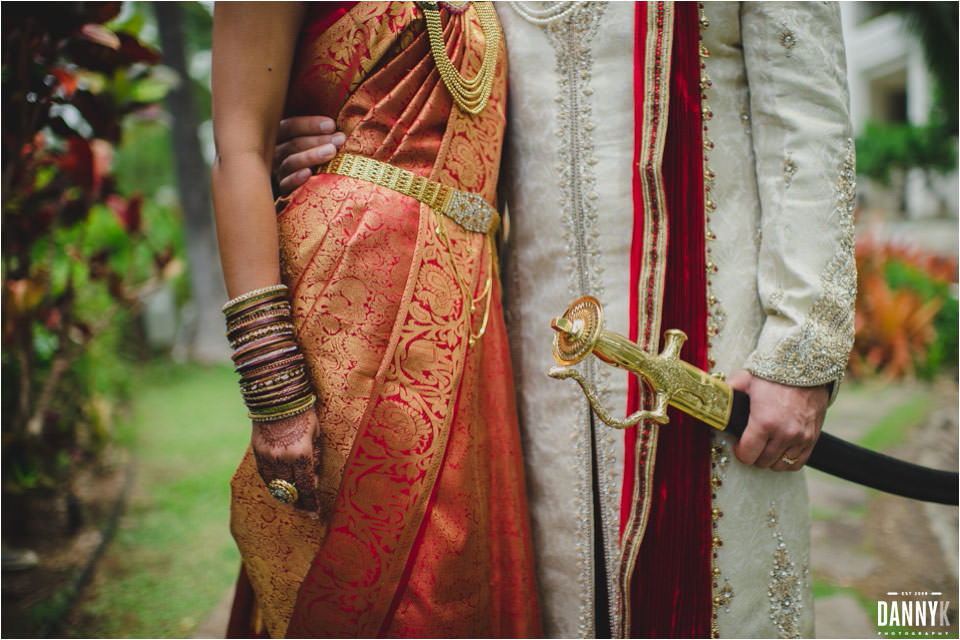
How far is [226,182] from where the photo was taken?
1.12 m

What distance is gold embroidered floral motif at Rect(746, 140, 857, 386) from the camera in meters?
1.15

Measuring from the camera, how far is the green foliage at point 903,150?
1077 centimetres

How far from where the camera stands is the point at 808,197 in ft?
3.85

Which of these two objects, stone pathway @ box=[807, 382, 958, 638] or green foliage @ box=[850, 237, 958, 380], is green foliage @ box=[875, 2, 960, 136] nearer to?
green foliage @ box=[850, 237, 958, 380]

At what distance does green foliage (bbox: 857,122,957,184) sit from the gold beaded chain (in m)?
11.5

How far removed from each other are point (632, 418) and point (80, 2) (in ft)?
5.67

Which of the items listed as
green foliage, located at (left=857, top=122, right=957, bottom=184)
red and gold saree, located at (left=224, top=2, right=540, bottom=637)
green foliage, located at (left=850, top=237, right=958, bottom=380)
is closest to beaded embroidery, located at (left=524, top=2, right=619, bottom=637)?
red and gold saree, located at (left=224, top=2, right=540, bottom=637)

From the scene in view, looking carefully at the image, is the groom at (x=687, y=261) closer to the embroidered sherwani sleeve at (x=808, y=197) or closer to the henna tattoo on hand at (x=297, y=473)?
the embroidered sherwani sleeve at (x=808, y=197)

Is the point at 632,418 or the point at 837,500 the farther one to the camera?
the point at 837,500

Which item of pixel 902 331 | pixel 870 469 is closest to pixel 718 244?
pixel 870 469

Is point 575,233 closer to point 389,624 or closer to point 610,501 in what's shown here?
point 610,501

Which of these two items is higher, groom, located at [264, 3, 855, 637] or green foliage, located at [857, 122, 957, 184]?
green foliage, located at [857, 122, 957, 184]

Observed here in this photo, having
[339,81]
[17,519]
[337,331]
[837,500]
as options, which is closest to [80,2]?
[339,81]

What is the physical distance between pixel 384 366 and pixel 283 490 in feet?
0.80
